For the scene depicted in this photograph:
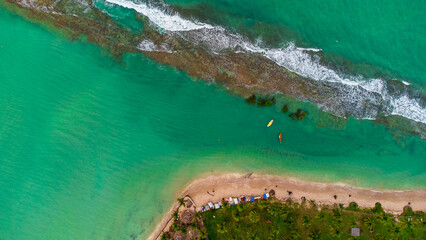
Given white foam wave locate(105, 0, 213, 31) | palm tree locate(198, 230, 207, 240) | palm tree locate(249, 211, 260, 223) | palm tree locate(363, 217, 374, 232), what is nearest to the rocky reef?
white foam wave locate(105, 0, 213, 31)

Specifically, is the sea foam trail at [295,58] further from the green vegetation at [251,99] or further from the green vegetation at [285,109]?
the green vegetation at [251,99]

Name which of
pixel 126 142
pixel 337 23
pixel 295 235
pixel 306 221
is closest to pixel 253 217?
pixel 295 235

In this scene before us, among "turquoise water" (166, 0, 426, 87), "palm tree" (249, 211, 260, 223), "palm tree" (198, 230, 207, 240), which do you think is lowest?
"palm tree" (198, 230, 207, 240)

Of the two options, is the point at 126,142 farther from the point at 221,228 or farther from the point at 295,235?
the point at 295,235

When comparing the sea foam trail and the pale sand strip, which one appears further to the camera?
the sea foam trail

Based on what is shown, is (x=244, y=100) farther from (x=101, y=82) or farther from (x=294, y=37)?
(x=101, y=82)

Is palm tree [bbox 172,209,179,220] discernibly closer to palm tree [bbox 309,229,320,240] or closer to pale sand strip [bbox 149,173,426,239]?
pale sand strip [bbox 149,173,426,239]
